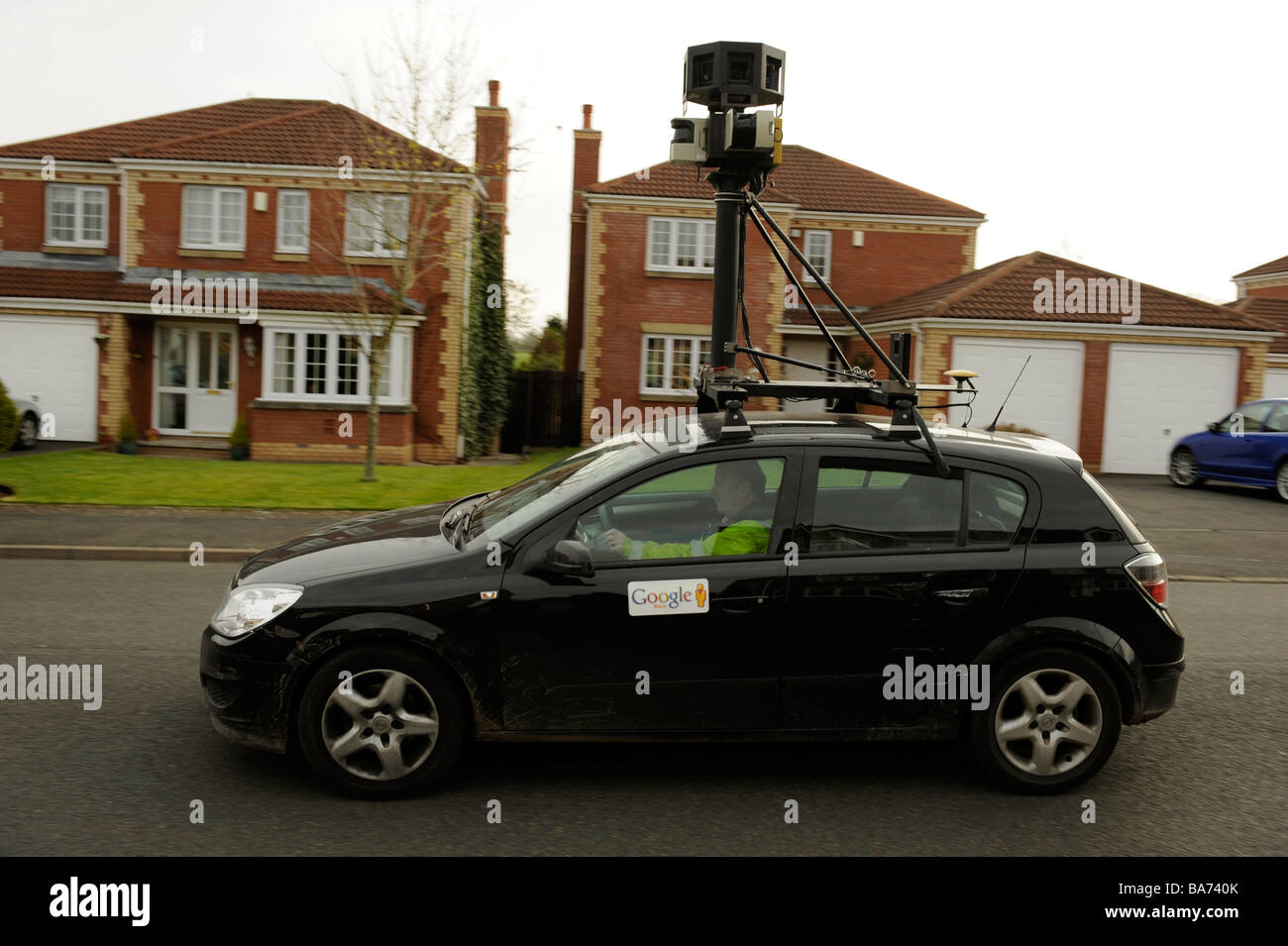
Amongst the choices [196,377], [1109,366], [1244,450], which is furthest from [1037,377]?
[196,377]

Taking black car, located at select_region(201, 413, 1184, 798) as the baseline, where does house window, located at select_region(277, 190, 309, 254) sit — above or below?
above

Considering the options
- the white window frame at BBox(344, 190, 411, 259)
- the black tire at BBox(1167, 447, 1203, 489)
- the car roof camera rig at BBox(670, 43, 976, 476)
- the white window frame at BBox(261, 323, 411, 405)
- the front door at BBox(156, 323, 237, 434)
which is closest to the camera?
the car roof camera rig at BBox(670, 43, 976, 476)

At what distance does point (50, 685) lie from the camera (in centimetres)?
602

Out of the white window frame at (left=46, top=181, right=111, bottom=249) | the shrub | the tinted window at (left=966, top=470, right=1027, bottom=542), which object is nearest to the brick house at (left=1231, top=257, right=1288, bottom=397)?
the tinted window at (left=966, top=470, right=1027, bottom=542)

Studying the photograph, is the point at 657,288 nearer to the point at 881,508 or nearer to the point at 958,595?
the point at 881,508

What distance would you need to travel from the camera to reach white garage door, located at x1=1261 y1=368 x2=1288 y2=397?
26.8m

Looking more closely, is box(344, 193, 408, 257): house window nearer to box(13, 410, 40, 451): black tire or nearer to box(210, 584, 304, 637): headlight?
box(13, 410, 40, 451): black tire

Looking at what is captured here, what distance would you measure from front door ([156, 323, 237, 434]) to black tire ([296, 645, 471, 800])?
67.4ft

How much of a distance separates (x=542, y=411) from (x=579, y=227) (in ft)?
19.5

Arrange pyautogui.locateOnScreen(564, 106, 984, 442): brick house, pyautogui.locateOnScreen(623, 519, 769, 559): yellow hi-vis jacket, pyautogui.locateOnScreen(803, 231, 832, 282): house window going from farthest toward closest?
1. pyautogui.locateOnScreen(803, 231, 832, 282): house window
2. pyautogui.locateOnScreen(564, 106, 984, 442): brick house
3. pyautogui.locateOnScreen(623, 519, 769, 559): yellow hi-vis jacket

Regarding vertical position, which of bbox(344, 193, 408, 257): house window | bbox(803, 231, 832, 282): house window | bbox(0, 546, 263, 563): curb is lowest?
bbox(0, 546, 263, 563): curb

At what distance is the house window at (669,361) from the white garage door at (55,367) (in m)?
12.3
